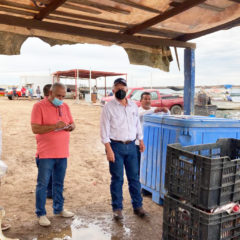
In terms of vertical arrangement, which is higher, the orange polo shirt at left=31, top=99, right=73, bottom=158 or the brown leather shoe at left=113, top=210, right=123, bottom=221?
the orange polo shirt at left=31, top=99, right=73, bottom=158

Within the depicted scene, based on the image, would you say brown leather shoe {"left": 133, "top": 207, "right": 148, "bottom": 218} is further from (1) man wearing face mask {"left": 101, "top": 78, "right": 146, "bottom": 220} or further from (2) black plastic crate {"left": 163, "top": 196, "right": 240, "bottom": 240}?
(2) black plastic crate {"left": 163, "top": 196, "right": 240, "bottom": 240}

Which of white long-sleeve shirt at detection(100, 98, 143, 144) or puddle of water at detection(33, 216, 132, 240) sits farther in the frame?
white long-sleeve shirt at detection(100, 98, 143, 144)

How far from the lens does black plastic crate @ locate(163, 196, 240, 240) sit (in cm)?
199

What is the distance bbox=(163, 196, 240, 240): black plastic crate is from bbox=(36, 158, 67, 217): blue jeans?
1.61 meters

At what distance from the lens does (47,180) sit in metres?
3.31

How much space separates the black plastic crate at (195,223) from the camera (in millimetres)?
1994

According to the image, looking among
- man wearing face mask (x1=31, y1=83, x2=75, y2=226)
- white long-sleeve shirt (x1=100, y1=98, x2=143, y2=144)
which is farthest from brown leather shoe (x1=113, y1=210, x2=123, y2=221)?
white long-sleeve shirt (x1=100, y1=98, x2=143, y2=144)

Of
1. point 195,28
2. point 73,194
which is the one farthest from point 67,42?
point 73,194

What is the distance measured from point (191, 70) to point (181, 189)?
3334 millimetres

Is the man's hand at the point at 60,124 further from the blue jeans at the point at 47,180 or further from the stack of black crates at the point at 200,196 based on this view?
the stack of black crates at the point at 200,196

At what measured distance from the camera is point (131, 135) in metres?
3.49

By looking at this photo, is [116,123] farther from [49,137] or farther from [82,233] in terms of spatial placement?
[82,233]

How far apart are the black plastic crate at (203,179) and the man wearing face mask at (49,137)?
1535 mm

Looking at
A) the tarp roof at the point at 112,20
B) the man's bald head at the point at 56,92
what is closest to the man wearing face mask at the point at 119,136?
the man's bald head at the point at 56,92
